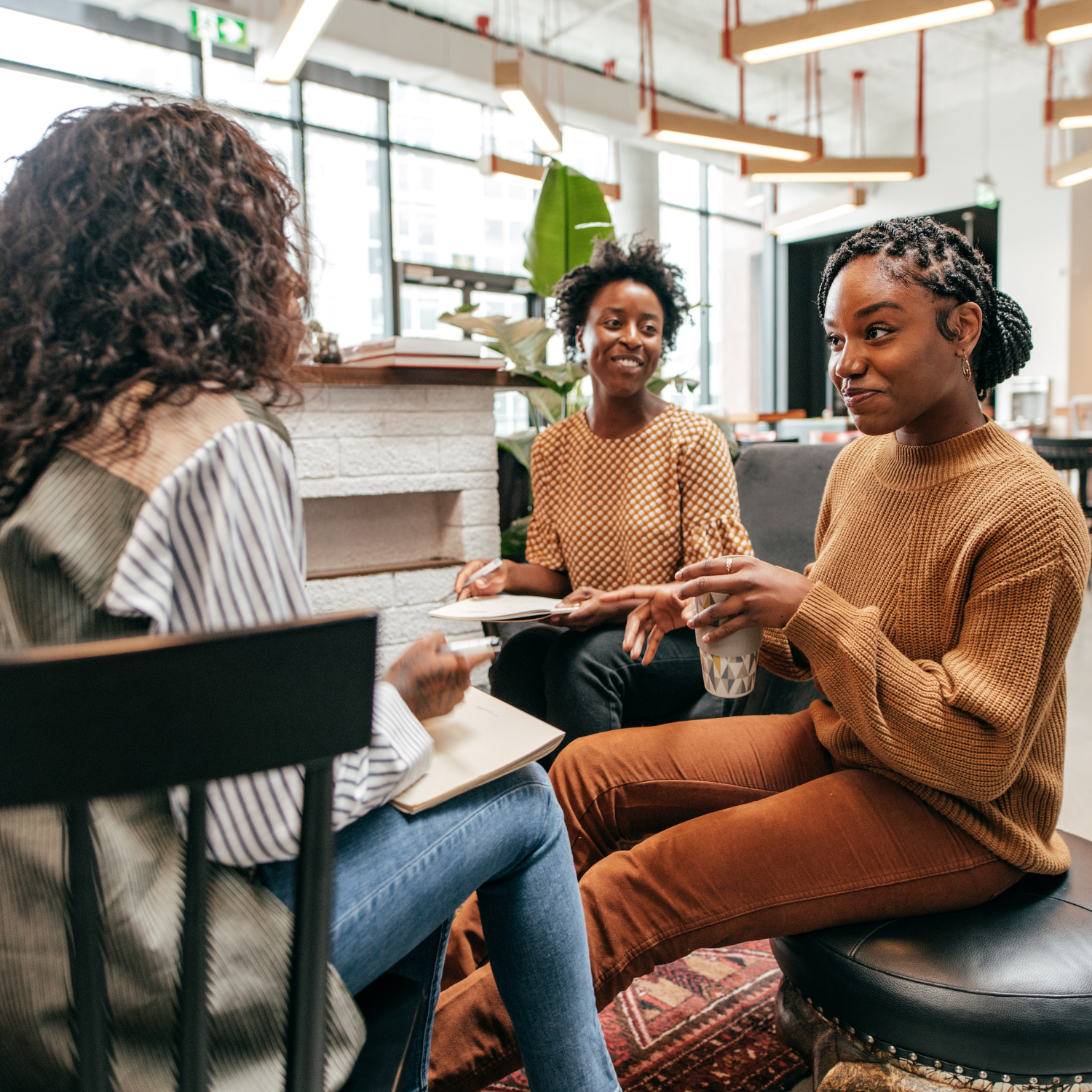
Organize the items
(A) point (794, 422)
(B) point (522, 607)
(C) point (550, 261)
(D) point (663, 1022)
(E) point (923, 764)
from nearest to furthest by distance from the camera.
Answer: (E) point (923, 764)
(D) point (663, 1022)
(B) point (522, 607)
(C) point (550, 261)
(A) point (794, 422)

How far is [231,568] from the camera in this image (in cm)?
61

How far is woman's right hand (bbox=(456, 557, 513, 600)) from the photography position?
1942 millimetres

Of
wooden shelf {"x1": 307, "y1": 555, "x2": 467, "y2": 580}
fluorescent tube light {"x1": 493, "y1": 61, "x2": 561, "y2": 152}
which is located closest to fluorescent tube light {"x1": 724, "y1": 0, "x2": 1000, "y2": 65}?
fluorescent tube light {"x1": 493, "y1": 61, "x2": 561, "y2": 152}

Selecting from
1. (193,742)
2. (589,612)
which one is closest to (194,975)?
(193,742)

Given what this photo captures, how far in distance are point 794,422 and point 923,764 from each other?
6.34m

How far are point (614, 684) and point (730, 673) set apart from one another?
60 cm

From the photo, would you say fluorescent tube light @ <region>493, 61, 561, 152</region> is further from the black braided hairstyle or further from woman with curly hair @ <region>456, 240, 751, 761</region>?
the black braided hairstyle

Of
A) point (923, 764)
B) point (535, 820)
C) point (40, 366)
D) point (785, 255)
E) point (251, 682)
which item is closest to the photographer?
point (251, 682)

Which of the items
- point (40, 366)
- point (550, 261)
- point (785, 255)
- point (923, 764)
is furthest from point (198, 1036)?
point (785, 255)

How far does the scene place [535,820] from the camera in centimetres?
85

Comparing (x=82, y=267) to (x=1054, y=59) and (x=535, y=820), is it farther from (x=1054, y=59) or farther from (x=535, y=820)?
(x=1054, y=59)

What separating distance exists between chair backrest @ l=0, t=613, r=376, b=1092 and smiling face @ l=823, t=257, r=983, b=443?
819 millimetres

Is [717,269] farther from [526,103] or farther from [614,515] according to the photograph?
[614,515]

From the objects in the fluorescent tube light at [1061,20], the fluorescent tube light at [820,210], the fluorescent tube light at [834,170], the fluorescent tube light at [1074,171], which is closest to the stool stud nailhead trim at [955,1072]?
the fluorescent tube light at [1061,20]
